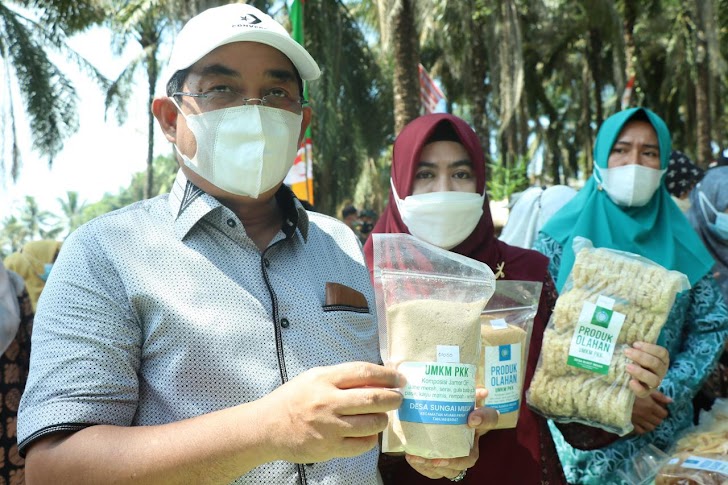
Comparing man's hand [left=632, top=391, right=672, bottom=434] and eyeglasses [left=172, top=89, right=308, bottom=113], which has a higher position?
eyeglasses [left=172, top=89, right=308, bottom=113]

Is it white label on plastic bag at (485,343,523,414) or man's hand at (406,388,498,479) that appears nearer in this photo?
man's hand at (406,388,498,479)

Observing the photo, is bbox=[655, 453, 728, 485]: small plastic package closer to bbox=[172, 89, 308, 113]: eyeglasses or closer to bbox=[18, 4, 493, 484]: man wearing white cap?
bbox=[18, 4, 493, 484]: man wearing white cap

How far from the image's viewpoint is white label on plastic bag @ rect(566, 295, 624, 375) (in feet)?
6.66

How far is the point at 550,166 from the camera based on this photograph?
2931 centimetres

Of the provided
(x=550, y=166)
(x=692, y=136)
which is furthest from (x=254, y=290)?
(x=550, y=166)

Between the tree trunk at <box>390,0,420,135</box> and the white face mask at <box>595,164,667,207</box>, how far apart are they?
6.84 m

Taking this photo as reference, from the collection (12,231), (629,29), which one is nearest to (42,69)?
(629,29)

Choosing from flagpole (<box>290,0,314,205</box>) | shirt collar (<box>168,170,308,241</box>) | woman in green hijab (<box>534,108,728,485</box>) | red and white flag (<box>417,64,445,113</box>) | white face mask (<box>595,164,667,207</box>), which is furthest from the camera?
red and white flag (<box>417,64,445,113</box>)

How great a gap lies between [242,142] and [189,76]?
0.68 feet

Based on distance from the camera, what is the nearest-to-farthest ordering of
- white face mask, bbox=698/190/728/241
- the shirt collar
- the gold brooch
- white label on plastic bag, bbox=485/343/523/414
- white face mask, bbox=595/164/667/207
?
the shirt collar → white label on plastic bag, bbox=485/343/523/414 → the gold brooch → white face mask, bbox=595/164/667/207 → white face mask, bbox=698/190/728/241

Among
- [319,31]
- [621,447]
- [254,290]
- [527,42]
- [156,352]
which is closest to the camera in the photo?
[156,352]

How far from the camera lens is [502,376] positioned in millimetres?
1800

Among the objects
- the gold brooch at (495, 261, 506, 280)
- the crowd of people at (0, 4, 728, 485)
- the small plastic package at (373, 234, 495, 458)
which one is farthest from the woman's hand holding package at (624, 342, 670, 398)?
the small plastic package at (373, 234, 495, 458)

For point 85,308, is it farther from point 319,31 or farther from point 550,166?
point 550,166
